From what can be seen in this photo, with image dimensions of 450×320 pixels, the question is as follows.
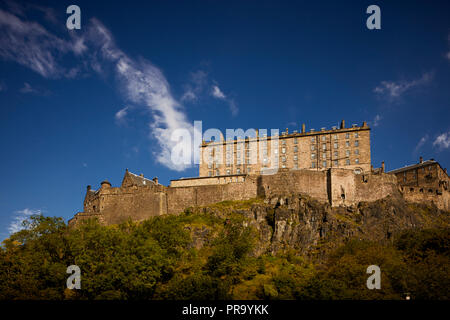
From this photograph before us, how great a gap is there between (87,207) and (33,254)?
81.0 ft

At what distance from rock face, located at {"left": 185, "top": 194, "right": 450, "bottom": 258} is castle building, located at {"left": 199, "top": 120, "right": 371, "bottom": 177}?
12476 millimetres

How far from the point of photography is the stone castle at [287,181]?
69.5 m

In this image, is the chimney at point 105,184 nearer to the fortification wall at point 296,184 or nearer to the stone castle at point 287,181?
the stone castle at point 287,181

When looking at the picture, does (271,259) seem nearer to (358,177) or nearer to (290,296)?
(290,296)

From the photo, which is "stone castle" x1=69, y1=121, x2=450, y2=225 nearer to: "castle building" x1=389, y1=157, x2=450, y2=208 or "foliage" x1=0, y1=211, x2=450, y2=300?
"castle building" x1=389, y1=157, x2=450, y2=208

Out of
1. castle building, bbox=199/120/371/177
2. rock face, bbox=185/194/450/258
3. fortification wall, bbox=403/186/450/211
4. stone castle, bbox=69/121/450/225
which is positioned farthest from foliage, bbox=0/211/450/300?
castle building, bbox=199/120/371/177

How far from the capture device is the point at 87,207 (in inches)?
2992

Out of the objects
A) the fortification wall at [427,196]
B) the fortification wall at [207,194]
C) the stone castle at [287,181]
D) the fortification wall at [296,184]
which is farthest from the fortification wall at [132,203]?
the fortification wall at [427,196]

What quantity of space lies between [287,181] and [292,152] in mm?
14044

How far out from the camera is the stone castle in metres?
69.5

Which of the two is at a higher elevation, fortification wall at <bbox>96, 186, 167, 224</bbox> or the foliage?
fortification wall at <bbox>96, 186, 167, 224</bbox>

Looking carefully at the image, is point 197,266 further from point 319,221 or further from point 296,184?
point 296,184

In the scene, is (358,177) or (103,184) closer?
(358,177)
